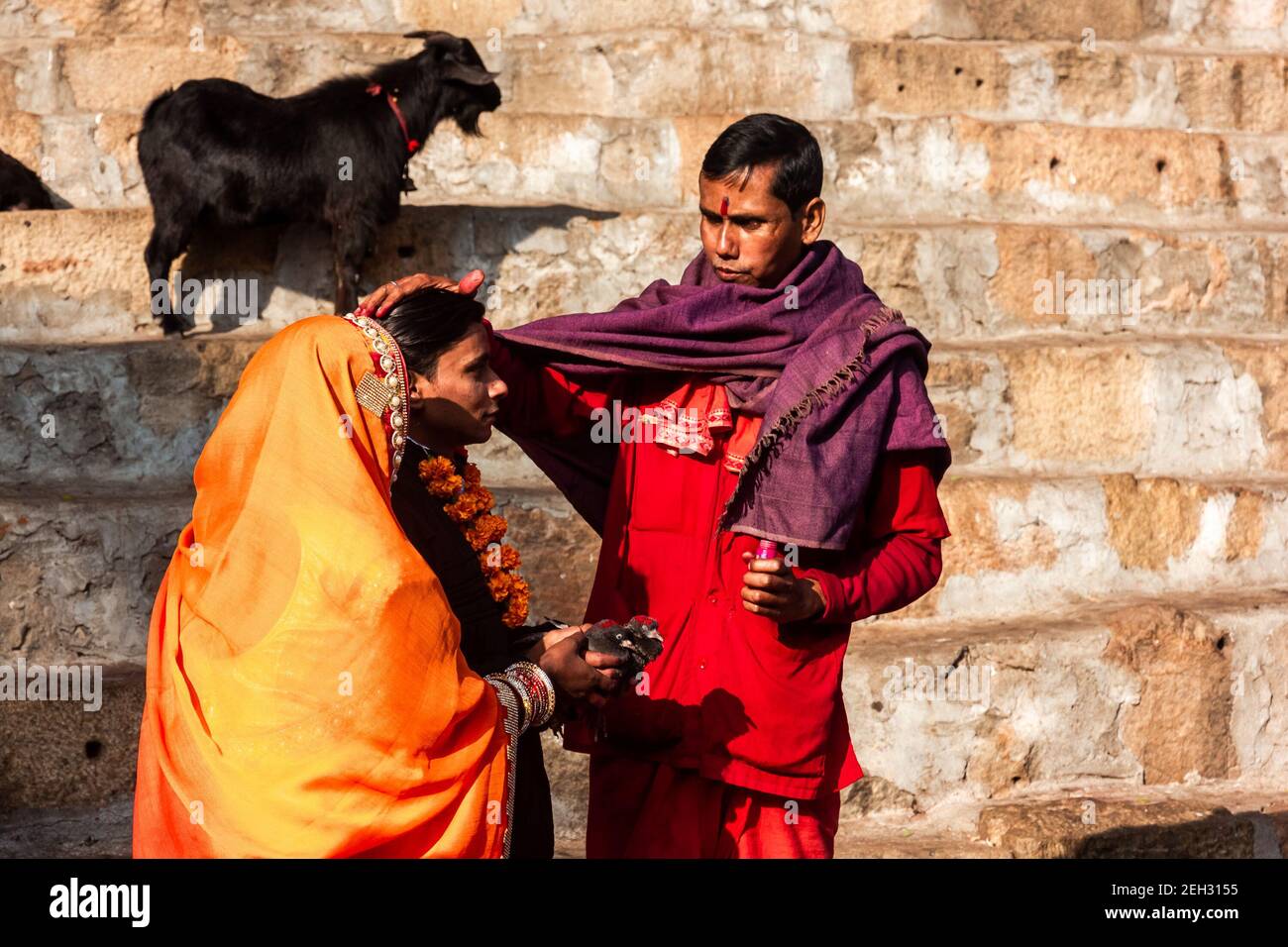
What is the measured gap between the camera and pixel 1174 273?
662cm

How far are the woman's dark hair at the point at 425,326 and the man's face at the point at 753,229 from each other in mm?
523

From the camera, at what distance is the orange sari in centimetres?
237

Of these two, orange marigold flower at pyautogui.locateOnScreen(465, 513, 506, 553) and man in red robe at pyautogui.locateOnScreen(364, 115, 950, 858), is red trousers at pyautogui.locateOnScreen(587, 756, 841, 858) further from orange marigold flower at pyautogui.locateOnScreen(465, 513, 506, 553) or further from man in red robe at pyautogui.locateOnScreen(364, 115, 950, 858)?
orange marigold flower at pyautogui.locateOnScreen(465, 513, 506, 553)

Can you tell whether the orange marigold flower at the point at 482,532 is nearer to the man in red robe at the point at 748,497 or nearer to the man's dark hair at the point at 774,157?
the man in red robe at the point at 748,497

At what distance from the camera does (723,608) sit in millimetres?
2930

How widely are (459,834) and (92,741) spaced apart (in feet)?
8.34

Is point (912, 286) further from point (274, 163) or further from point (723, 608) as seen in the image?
point (723, 608)

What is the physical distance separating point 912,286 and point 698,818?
A: 12.8 feet

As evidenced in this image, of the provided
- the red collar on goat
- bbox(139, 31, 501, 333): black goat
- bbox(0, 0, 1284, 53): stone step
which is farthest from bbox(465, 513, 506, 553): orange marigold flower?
bbox(0, 0, 1284, 53): stone step

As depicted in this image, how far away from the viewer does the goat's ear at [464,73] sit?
6.33 metres

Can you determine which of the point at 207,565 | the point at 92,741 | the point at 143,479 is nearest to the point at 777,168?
the point at 207,565

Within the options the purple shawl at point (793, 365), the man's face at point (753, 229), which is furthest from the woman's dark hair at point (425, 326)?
the man's face at point (753, 229)

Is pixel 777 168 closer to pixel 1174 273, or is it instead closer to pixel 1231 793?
pixel 1231 793

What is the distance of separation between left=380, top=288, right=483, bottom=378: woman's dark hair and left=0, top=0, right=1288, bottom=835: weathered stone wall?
2463 mm
